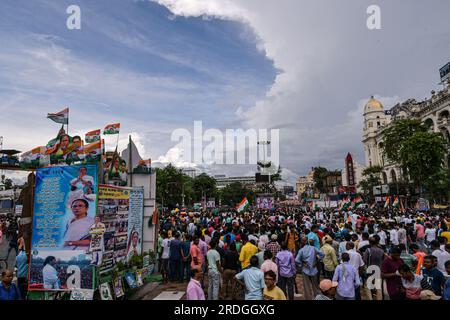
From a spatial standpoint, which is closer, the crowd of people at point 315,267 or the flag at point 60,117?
the crowd of people at point 315,267

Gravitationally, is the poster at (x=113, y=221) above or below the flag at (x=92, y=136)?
below

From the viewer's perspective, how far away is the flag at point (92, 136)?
9375 mm

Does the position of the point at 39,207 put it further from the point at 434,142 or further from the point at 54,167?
the point at 434,142

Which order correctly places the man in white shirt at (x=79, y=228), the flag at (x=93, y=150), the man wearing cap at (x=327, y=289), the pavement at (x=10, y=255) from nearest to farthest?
the man wearing cap at (x=327, y=289) → the man in white shirt at (x=79, y=228) → the flag at (x=93, y=150) → the pavement at (x=10, y=255)

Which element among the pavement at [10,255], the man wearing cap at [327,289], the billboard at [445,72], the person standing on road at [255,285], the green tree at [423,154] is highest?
the billboard at [445,72]

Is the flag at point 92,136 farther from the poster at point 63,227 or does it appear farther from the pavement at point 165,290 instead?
the pavement at point 165,290

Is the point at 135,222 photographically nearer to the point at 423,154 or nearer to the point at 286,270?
the point at 286,270

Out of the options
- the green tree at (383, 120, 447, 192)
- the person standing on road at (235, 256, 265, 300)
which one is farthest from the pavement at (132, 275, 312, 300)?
the green tree at (383, 120, 447, 192)

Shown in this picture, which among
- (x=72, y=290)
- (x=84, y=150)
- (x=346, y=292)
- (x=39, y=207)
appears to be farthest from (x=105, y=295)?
(x=346, y=292)

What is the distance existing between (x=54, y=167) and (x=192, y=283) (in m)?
5.05

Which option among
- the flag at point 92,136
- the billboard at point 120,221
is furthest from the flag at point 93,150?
the billboard at point 120,221

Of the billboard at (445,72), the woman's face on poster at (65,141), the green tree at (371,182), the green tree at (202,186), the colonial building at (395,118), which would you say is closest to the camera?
the woman's face on poster at (65,141)

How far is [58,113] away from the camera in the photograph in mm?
9430

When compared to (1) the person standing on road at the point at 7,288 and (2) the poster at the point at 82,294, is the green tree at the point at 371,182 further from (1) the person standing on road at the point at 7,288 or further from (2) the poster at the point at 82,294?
(1) the person standing on road at the point at 7,288
